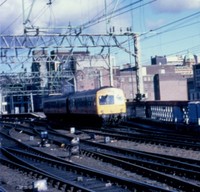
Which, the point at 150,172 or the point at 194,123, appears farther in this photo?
the point at 194,123

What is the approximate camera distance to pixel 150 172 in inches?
497

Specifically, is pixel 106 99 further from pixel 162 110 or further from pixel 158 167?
pixel 158 167

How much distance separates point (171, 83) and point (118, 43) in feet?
189

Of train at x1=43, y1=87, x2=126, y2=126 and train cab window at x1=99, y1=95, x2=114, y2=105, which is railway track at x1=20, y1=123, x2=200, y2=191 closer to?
train at x1=43, y1=87, x2=126, y2=126

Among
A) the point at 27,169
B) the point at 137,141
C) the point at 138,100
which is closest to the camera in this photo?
the point at 27,169

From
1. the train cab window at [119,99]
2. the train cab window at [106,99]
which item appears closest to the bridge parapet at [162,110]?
the train cab window at [119,99]

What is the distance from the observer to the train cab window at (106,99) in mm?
31641

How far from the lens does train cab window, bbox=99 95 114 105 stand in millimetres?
31641

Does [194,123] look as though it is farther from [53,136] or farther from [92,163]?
[92,163]

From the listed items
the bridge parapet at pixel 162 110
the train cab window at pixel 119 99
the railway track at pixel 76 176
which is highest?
the train cab window at pixel 119 99

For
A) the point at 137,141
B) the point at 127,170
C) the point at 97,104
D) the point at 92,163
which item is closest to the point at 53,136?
the point at 97,104

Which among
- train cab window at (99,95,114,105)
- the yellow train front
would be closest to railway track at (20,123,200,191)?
the yellow train front

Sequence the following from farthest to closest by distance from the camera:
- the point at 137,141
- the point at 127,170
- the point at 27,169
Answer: the point at 137,141 → the point at 27,169 → the point at 127,170

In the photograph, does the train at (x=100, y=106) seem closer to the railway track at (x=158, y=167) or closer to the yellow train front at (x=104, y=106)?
the yellow train front at (x=104, y=106)
